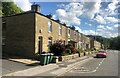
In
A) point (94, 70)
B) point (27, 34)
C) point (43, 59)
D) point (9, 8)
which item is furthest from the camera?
point (9, 8)

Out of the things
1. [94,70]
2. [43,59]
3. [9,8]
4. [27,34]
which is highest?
[9,8]

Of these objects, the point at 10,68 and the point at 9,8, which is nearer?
the point at 10,68

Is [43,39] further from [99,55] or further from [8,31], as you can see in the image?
[99,55]

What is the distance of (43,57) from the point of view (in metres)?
25.4

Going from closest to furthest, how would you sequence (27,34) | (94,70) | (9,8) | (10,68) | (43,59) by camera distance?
(10,68)
(94,70)
(43,59)
(27,34)
(9,8)

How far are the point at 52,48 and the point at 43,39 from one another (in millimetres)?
1900

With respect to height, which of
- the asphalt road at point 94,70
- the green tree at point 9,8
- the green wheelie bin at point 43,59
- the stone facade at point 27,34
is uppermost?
the green tree at point 9,8

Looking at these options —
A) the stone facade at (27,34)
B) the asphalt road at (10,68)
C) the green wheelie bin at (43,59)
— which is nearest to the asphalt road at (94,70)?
the green wheelie bin at (43,59)

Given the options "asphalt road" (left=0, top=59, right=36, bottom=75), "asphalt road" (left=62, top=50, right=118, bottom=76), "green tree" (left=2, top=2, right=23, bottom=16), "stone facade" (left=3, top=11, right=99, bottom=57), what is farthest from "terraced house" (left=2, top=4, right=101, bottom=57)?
"green tree" (left=2, top=2, right=23, bottom=16)

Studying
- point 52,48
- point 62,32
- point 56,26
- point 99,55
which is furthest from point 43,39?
point 99,55

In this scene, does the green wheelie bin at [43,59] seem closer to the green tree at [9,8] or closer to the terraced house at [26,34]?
the terraced house at [26,34]

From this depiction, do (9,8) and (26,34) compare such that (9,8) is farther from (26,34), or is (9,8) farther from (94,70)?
(94,70)

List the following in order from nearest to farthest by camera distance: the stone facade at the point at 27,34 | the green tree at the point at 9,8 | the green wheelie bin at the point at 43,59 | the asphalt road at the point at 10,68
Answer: the asphalt road at the point at 10,68
the green wheelie bin at the point at 43,59
the stone facade at the point at 27,34
the green tree at the point at 9,8

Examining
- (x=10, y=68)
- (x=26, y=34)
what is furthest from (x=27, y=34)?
(x=10, y=68)
